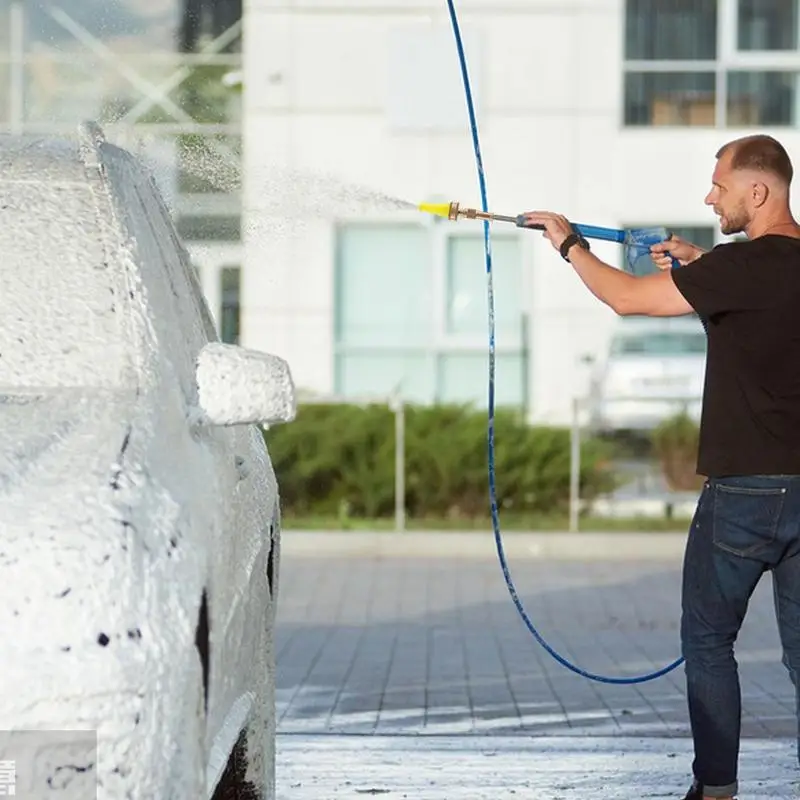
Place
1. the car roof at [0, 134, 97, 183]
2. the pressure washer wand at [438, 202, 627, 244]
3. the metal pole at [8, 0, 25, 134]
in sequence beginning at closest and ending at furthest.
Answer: the car roof at [0, 134, 97, 183], the pressure washer wand at [438, 202, 627, 244], the metal pole at [8, 0, 25, 134]

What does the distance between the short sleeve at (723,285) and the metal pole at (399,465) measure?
946 cm

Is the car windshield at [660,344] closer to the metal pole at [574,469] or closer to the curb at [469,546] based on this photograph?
the metal pole at [574,469]

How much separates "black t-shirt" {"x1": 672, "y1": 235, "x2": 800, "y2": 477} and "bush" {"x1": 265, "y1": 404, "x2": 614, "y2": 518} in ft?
32.7

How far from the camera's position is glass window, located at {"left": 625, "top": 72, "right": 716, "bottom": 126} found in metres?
22.1

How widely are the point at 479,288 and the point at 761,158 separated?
51.7 feet

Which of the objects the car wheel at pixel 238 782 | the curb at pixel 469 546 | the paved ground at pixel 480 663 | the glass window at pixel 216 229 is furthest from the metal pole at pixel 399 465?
the car wheel at pixel 238 782

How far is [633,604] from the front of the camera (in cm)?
1211

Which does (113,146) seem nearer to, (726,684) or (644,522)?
(726,684)

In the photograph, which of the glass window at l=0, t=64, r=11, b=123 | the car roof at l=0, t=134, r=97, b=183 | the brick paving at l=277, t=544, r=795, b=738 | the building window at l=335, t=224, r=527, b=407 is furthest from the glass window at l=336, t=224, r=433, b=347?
the car roof at l=0, t=134, r=97, b=183

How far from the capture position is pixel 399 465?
50.8ft

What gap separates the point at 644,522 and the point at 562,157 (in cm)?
696

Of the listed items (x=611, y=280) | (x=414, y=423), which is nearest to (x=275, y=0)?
(x=414, y=423)

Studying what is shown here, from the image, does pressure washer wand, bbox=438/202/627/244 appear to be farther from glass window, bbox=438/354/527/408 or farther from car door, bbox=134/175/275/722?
glass window, bbox=438/354/527/408

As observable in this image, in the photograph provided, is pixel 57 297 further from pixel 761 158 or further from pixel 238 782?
pixel 761 158
